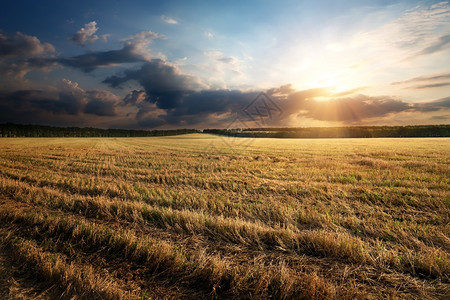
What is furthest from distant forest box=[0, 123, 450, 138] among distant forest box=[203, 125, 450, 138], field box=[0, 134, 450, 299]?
field box=[0, 134, 450, 299]

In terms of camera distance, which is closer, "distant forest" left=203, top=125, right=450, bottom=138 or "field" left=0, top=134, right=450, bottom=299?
"field" left=0, top=134, right=450, bottom=299

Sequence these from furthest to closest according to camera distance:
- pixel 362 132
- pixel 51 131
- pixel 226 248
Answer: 1. pixel 51 131
2. pixel 362 132
3. pixel 226 248

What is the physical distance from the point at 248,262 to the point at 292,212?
240 centimetres

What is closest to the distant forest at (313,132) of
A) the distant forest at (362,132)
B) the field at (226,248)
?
the distant forest at (362,132)

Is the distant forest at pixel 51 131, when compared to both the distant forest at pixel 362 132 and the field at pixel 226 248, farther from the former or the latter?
the field at pixel 226 248

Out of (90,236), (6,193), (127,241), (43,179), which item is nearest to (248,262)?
(127,241)

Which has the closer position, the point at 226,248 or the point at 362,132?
the point at 226,248

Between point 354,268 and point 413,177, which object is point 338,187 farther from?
point 354,268

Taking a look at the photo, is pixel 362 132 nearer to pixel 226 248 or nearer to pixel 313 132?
pixel 313 132

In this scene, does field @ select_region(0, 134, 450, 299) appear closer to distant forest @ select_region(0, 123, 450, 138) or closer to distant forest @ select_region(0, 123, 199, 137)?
distant forest @ select_region(0, 123, 450, 138)

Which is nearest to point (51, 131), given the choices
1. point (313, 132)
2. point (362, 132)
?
point (313, 132)

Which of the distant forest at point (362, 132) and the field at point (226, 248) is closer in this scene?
the field at point (226, 248)

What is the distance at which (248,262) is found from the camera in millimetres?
3289

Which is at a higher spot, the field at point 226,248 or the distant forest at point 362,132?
the distant forest at point 362,132
